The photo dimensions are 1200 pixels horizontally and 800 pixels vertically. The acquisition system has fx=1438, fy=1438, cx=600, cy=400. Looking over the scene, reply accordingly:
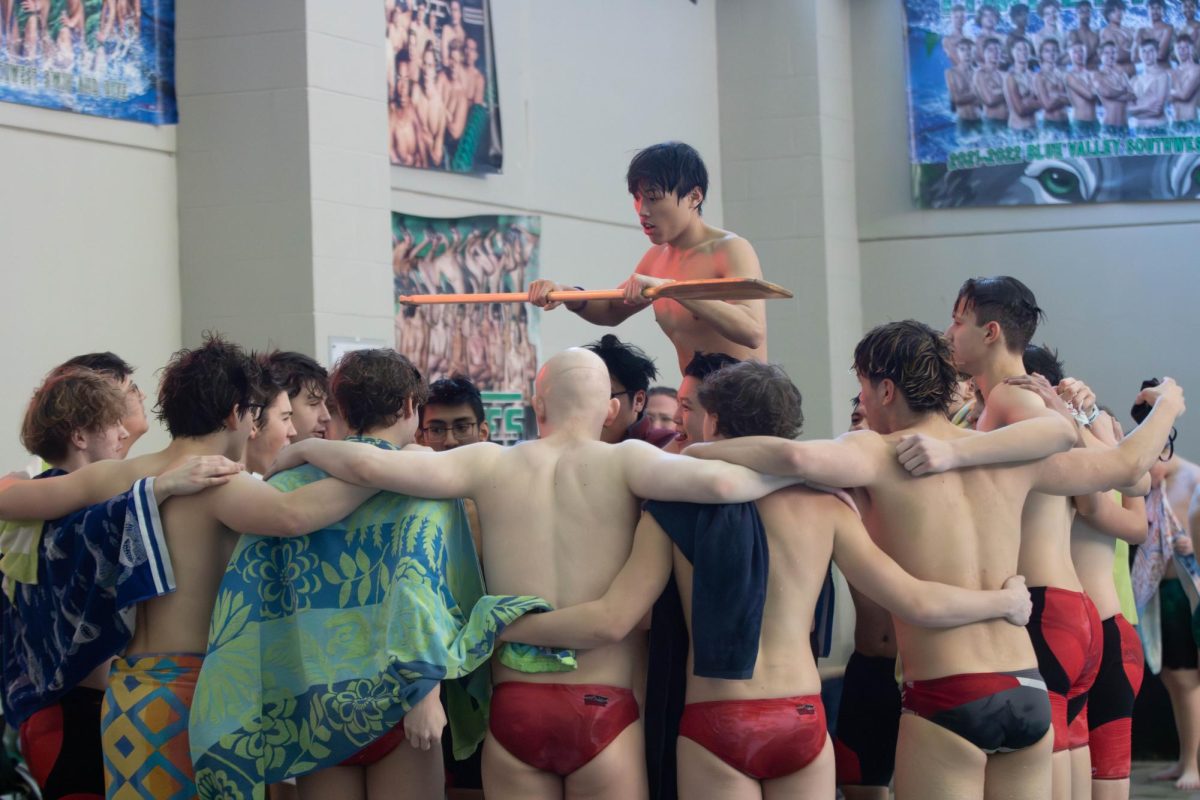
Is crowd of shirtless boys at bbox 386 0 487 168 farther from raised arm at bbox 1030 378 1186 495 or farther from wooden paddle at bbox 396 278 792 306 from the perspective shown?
raised arm at bbox 1030 378 1186 495

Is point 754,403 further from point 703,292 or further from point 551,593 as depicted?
point 703,292

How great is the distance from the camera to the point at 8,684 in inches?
145

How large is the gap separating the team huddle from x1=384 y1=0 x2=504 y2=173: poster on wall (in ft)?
12.4

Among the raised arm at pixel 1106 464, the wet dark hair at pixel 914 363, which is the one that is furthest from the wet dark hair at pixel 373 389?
the raised arm at pixel 1106 464

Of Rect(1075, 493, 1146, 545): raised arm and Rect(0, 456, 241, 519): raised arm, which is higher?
Rect(0, 456, 241, 519): raised arm

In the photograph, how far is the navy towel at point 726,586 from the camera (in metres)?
3.13

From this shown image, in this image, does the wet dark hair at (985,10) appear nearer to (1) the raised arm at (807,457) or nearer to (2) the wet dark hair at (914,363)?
(2) the wet dark hair at (914,363)

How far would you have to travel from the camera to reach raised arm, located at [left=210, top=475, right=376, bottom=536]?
325 cm

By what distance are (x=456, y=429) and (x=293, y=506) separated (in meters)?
1.27

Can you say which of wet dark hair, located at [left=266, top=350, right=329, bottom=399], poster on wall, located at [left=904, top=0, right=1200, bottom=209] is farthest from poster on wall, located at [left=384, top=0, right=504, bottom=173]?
poster on wall, located at [left=904, top=0, right=1200, bottom=209]

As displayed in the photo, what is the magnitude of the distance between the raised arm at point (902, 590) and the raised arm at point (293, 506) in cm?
110

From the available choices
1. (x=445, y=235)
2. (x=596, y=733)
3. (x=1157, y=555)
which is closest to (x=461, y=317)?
(x=445, y=235)

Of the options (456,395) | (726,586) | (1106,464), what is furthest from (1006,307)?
(456,395)

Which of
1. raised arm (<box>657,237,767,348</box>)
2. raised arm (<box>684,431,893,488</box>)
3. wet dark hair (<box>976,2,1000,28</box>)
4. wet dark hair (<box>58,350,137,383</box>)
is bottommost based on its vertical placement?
raised arm (<box>684,431,893,488</box>)
